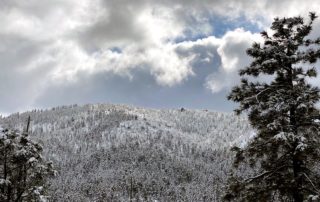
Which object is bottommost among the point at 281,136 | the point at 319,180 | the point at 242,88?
the point at 319,180

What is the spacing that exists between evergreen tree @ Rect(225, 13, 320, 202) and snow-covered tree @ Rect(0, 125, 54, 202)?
1229 cm

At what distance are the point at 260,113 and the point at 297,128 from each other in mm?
1324

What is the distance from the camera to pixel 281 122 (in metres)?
14.0

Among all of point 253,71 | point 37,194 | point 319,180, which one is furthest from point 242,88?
point 37,194

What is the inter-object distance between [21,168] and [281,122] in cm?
1499

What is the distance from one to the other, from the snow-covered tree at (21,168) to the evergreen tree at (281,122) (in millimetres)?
12285

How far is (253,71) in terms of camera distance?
51.7 ft

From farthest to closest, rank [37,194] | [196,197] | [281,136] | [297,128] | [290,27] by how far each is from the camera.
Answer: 1. [196,197]
2. [37,194]
3. [290,27]
4. [297,128]
5. [281,136]

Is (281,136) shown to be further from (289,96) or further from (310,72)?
(310,72)

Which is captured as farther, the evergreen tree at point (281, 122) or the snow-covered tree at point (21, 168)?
the snow-covered tree at point (21, 168)

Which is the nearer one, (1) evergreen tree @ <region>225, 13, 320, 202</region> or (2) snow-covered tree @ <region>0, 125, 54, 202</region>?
(1) evergreen tree @ <region>225, 13, 320, 202</region>

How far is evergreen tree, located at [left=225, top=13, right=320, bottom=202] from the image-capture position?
44.9 ft

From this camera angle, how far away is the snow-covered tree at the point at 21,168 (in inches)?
890

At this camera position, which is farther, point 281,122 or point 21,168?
point 21,168
